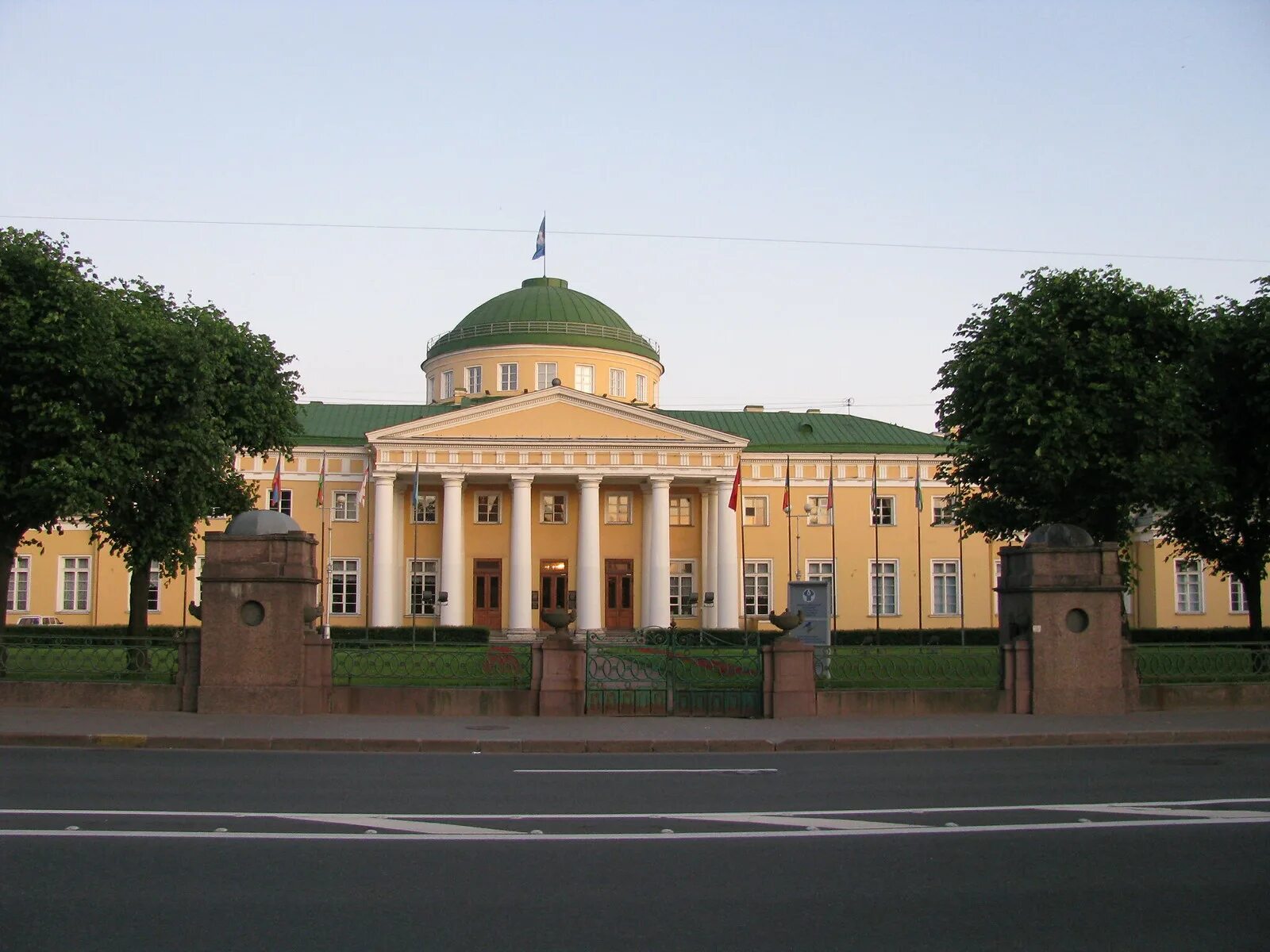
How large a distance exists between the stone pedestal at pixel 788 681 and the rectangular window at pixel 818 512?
41.9 meters

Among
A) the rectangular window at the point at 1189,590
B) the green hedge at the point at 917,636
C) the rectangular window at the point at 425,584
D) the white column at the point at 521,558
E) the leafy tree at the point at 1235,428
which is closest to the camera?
the leafy tree at the point at 1235,428

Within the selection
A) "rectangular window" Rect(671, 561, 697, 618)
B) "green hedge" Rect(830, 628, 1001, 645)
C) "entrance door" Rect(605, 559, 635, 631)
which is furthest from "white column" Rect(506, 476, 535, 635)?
"green hedge" Rect(830, 628, 1001, 645)

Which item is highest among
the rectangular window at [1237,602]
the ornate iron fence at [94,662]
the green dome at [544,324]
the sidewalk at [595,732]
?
the green dome at [544,324]

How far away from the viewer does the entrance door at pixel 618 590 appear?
62438 millimetres

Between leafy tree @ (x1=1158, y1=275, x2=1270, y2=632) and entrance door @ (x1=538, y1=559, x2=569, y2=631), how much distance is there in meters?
32.6

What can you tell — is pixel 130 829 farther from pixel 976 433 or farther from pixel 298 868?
pixel 976 433

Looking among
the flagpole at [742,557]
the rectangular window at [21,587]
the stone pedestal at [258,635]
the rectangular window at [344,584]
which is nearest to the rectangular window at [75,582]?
the rectangular window at [21,587]

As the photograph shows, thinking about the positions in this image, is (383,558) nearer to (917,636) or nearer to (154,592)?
(154,592)

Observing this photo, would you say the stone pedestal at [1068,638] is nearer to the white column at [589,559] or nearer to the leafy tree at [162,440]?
the leafy tree at [162,440]

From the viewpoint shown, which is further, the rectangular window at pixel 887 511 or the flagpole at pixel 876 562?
the rectangular window at pixel 887 511

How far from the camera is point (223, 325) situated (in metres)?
36.9

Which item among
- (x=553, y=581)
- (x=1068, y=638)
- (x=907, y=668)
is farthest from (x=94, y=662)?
(x=553, y=581)

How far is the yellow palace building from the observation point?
2288 inches

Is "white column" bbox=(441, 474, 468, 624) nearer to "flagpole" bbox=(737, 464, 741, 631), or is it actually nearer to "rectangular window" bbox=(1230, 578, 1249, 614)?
"flagpole" bbox=(737, 464, 741, 631)
